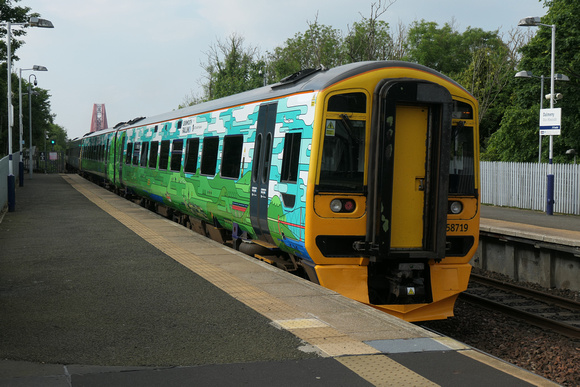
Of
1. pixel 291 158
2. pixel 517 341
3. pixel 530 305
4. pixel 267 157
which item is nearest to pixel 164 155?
pixel 267 157

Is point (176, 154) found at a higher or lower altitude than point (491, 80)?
lower

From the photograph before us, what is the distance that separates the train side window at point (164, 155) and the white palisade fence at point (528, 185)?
12.4m

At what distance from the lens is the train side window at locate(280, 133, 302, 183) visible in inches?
322

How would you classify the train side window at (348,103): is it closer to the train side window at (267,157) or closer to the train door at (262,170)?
the train door at (262,170)

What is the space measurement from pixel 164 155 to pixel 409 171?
9685mm

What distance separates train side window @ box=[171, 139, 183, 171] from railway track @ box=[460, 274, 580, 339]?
6.89 metres

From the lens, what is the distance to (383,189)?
7.65 meters

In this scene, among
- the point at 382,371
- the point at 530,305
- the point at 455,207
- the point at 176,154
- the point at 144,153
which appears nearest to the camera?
the point at 382,371

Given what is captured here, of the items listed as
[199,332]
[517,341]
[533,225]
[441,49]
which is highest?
[441,49]

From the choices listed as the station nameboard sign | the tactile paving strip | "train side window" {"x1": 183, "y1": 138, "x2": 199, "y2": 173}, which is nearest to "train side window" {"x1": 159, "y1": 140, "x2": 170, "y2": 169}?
"train side window" {"x1": 183, "y1": 138, "x2": 199, "y2": 173}

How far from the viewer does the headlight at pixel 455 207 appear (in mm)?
8305

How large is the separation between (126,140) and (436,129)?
1745cm

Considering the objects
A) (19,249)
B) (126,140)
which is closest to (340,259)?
(19,249)

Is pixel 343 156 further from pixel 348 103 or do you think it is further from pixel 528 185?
pixel 528 185
